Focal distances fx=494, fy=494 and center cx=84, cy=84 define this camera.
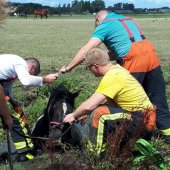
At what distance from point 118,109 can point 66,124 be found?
79 centimetres

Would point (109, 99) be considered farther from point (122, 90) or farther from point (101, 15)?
point (101, 15)

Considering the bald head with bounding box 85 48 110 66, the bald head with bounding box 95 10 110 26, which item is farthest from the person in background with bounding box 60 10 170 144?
the bald head with bounding box 85 48 110 66

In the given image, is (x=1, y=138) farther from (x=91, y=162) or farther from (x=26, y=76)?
→ (x=91, y=162)

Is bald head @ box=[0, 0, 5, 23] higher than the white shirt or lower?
higher

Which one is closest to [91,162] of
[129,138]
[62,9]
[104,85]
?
[129,138]

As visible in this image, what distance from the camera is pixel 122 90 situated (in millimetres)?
5539

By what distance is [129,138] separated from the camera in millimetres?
4570

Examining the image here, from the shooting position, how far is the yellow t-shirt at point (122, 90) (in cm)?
543

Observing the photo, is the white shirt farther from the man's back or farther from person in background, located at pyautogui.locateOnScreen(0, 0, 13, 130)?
person in background, located at pyautogui.locateOnScreen(0, 0, 13, 130)

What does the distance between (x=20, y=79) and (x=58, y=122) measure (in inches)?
31.1

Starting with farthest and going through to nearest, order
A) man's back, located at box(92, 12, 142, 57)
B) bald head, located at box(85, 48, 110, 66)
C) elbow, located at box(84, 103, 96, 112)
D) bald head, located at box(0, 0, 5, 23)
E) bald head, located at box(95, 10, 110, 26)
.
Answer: bald head, located at box(95, 10, 110, 26) → man's back, located at box(92, 12, 142, 57) → bald head, located at box(85, 48, 110, 66) → elbow, located at box(84, 103, 96, 112) → bald head, located at box(0, 0, 5, 23)

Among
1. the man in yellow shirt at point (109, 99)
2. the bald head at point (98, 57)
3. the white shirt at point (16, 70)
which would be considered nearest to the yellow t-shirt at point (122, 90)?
the man in yellow shirt at point (109, 99)

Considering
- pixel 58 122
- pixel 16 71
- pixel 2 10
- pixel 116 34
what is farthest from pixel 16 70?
pixel 2 10

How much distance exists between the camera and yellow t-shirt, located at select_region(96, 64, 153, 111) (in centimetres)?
543
